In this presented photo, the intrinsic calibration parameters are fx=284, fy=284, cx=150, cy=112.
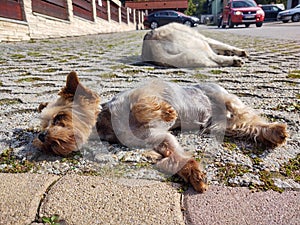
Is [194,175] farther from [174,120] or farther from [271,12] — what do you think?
[271,12]

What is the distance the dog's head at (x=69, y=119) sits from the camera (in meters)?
2.21

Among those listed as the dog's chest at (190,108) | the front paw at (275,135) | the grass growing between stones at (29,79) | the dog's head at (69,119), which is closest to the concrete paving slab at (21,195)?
the dog's head at (69,119)

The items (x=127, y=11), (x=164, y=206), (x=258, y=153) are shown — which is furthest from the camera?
(x=127, y=11)

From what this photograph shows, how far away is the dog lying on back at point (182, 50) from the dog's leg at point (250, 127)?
10.5 ft

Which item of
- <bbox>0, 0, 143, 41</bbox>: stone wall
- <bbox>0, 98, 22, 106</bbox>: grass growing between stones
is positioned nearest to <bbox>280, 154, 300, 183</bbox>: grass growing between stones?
<bbox>0, 98, 22, 106</bbox>: grass growing between stones

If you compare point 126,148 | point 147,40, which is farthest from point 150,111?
point 147,40

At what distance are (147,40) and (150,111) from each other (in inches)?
171

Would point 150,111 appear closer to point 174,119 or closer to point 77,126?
point 174,119

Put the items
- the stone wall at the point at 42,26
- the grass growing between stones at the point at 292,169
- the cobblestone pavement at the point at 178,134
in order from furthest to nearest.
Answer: the stone wall at the point at 42,26 < the cobblestone pavement at the point at 178,134 < the grass growing between stones at the point at 292,169

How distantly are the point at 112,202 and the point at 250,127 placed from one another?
1.45 m

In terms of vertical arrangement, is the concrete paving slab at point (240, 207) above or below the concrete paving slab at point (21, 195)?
below

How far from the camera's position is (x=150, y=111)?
7.26 ft

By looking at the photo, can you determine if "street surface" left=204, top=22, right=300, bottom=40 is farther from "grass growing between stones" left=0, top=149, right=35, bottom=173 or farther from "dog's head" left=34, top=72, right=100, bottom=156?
"grass growing between stones" left=0, top=149, right=35, bottom=173

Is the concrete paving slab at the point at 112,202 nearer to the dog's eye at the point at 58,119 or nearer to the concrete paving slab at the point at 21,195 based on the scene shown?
the concrete paving slab at the point at 21,195
